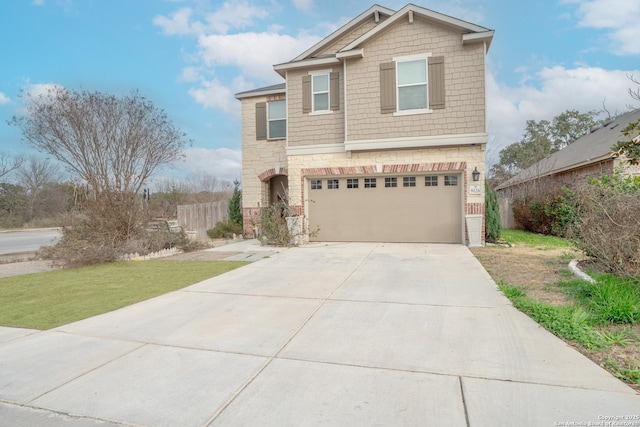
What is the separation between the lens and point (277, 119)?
45.4ft

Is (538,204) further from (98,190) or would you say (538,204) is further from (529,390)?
(98,190)

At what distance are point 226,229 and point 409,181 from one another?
25.6 ft

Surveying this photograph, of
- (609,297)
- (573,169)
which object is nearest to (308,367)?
(609,297)

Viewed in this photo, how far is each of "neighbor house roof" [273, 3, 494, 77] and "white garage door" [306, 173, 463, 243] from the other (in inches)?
153

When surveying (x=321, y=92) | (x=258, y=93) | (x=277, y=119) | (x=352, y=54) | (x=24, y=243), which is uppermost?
(x=352, y=54)

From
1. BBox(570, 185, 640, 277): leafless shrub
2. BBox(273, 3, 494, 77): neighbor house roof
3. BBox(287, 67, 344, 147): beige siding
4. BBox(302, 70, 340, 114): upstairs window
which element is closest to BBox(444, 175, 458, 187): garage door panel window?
BBox(287, 67, 344, 147): beige siding

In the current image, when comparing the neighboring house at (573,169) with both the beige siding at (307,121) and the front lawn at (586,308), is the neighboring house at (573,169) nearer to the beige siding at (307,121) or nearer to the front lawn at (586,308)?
the front lawn at (586,308)

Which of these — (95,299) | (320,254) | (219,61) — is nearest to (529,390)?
(95,299)

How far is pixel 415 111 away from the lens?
1091cm

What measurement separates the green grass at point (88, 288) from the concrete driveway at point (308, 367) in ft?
1.64

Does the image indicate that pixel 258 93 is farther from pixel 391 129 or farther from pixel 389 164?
pixel 389 164

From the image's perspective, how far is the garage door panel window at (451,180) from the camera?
36.8 feet

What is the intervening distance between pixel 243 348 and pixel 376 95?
31.1ft

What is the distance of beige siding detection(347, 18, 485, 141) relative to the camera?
10484 mm
